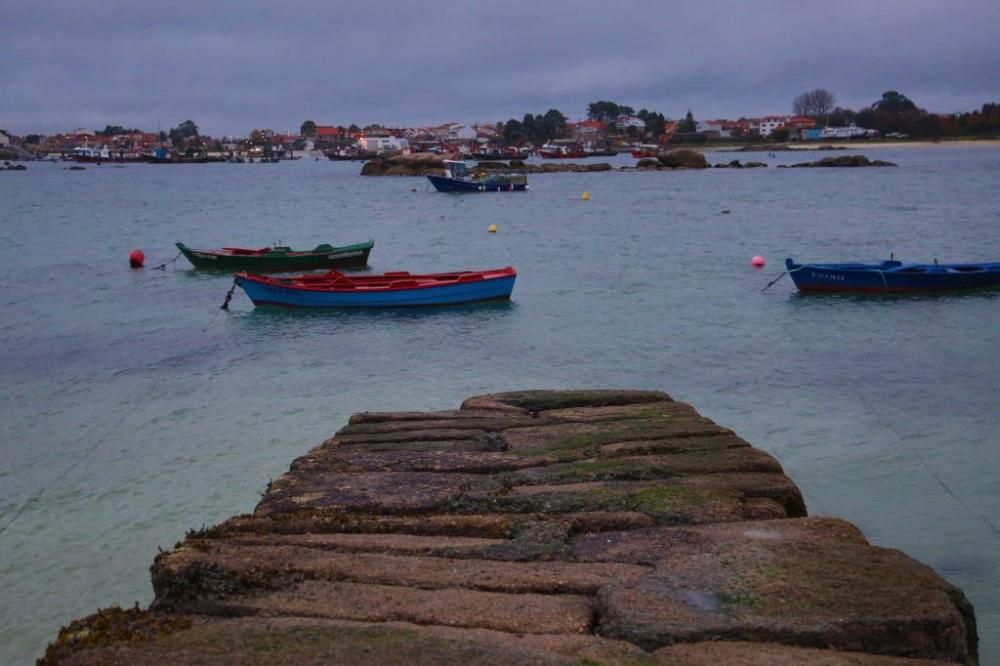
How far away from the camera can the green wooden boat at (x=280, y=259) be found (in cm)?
3147

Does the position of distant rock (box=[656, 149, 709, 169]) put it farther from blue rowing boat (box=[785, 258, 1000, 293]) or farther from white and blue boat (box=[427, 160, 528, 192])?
blue rowing boat (box=[785, 258, 1000, 293])

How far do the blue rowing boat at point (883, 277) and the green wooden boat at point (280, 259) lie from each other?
14.3 m

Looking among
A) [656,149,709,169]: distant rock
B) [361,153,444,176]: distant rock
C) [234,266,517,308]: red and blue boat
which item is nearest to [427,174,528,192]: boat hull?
[361,153,444,176]: distant rock

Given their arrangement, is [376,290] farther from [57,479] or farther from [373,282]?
[57,479]

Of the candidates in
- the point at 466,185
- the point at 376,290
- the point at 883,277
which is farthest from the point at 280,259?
the point at 466,185

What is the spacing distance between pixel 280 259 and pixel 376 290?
9.20 metres

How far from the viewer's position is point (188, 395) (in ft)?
52.2

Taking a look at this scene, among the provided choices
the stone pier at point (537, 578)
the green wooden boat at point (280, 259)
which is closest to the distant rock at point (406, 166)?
the green wooden boat at point (280, 259)

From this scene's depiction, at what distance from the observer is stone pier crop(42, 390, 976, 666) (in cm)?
404

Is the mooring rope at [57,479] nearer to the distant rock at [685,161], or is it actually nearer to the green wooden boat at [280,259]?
the green wooden boat at [280,259]

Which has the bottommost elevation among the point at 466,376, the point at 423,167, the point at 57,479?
the point at 466,376

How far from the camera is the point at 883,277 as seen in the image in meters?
25.1

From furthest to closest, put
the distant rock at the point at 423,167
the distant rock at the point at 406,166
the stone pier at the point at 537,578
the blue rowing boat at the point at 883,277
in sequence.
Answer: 1. the distant rock at the point at 423,167
2. the distant rock at the point at 406,166
3. the blue rowing boat at the point at 883,277
4. the stone pier at the point at 537,578

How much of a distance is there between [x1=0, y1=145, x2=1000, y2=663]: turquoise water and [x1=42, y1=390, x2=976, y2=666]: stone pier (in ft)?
9.97
